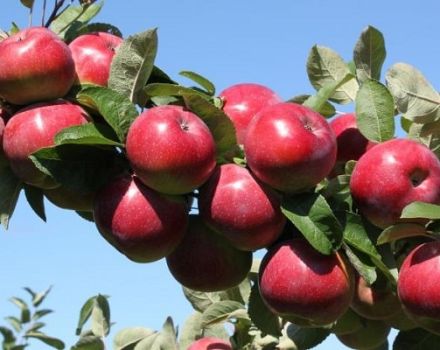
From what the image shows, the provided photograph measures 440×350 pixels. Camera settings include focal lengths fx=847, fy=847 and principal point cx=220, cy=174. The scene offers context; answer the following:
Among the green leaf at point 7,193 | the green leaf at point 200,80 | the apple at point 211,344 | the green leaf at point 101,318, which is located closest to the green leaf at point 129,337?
the green leaf at point 101,318

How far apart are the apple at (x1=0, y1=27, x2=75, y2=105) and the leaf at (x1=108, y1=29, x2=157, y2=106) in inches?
4.0

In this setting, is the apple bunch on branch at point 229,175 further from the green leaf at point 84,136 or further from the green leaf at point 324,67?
the green leaf at point 324,67

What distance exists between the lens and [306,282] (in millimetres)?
1617

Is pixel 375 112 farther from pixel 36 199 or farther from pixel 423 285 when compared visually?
pixel 36 199

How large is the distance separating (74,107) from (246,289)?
3.24ft

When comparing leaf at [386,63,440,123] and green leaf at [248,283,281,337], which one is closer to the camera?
leaf at [386,63,440,123]

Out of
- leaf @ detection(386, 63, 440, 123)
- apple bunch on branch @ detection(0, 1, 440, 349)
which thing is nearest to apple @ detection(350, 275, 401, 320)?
apple bunch on branch @ detection(0, 1, 440, 349)

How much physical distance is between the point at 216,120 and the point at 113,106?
0.20 metres

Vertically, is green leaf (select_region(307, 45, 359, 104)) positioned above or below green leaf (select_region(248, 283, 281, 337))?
above

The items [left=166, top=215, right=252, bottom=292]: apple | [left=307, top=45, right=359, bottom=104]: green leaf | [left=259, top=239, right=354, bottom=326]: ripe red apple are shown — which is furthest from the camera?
[left=307, top=45, right=359, bottom=104]: green leaf

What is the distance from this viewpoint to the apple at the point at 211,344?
2.43m

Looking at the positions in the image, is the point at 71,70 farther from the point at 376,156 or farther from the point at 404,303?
the point at 404,303

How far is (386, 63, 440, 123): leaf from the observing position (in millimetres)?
1768

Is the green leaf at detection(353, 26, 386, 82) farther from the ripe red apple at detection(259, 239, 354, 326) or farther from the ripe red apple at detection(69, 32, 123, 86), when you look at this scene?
the ripe red apple at detection(69, 32, 123, 86)
